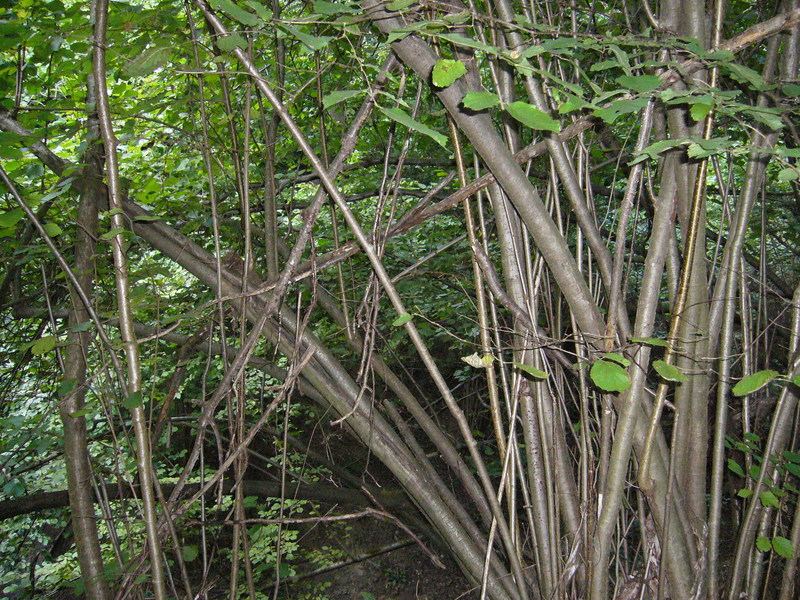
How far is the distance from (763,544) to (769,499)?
13 cm

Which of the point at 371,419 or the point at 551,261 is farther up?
the point at 551,261

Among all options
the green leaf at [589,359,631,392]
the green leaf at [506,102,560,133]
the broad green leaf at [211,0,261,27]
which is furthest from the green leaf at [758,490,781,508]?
the broad green leaf at [211,0,261,27]

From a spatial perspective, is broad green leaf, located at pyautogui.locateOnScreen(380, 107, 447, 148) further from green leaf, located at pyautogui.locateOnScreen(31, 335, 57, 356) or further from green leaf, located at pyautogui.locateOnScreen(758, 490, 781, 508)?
green leaf, located at pyautogui.locateOnScreen(758, 490, 781, 508)

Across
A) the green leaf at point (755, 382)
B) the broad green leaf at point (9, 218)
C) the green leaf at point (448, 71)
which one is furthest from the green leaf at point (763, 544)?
the broad green leaf at point (9, 218)

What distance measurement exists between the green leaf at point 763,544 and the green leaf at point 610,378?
1018 mm

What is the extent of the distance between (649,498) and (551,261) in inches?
24.6

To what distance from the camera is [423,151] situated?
372 centimetres

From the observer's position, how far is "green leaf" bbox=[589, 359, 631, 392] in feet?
3.38

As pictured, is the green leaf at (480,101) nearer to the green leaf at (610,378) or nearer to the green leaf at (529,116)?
the green leaf at (529,116)

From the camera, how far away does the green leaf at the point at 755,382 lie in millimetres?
1068

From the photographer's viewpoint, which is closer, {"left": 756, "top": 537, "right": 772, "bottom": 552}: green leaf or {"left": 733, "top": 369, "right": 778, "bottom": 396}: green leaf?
{"left": 733, "top": 369, "right": 778, "bottom": 396}: green leaf

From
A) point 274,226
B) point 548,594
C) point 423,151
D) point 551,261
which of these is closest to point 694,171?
point 551,261

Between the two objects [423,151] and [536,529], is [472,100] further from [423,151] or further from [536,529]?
[423,151]

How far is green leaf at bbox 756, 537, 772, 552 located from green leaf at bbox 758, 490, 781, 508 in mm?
99
